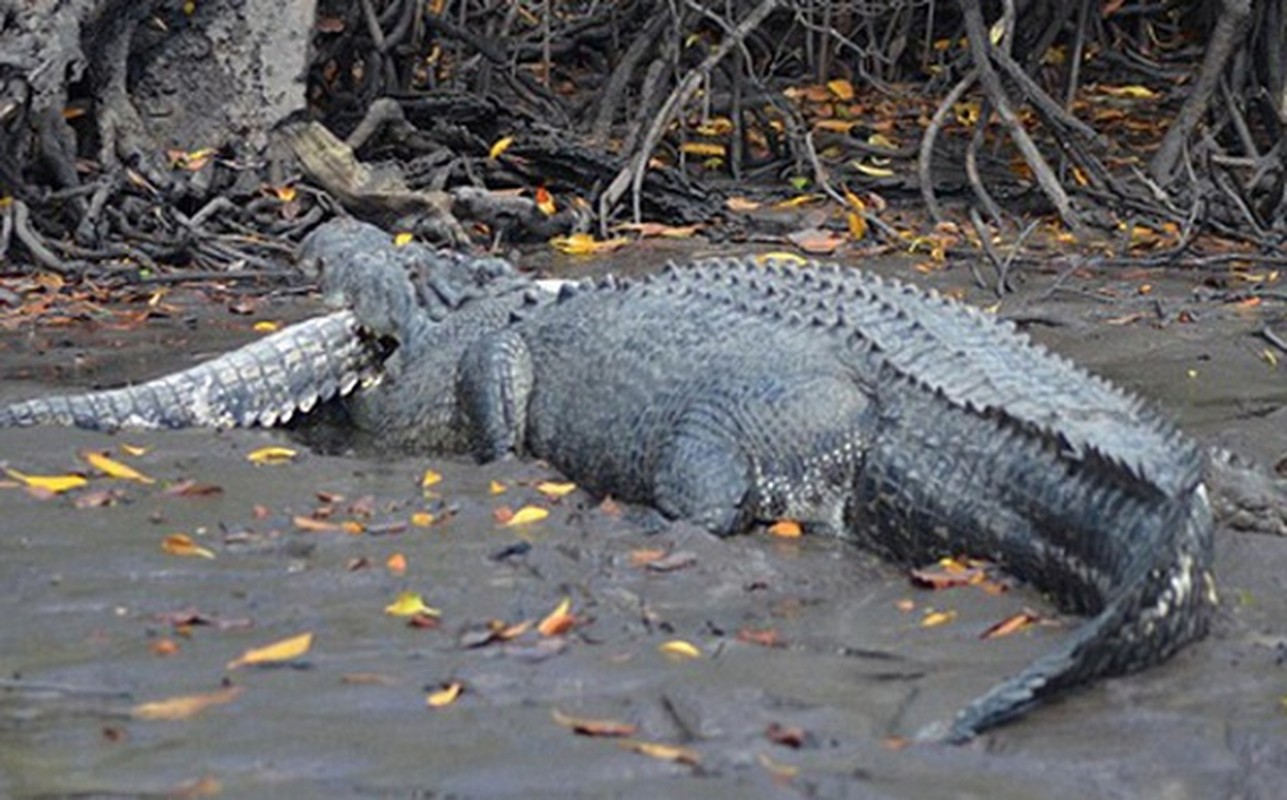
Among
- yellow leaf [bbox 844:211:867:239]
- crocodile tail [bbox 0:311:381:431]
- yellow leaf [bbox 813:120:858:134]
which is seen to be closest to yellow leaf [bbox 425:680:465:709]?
crocodile tail [bbox 0:311:381:431]

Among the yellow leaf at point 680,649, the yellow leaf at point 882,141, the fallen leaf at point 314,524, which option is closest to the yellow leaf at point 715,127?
the yellow leaf at point 882,141

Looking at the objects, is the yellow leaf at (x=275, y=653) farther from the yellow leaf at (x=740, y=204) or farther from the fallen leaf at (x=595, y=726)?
the yellow leaf at (x=740, y=204)

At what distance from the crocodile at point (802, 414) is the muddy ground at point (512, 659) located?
122mm

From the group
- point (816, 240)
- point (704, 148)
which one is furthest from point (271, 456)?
point (704, 148)

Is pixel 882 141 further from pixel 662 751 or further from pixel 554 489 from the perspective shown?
pixel 662 751

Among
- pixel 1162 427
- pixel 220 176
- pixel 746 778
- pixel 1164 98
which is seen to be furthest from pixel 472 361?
pixel 1164 98

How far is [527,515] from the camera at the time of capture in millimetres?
5367

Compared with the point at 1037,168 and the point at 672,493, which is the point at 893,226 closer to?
the point at 1037,168

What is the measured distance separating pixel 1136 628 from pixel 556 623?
3.53 ft

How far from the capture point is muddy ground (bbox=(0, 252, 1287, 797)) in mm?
3658

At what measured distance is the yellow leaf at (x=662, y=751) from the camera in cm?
369

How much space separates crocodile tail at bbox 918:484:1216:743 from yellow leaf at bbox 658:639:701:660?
1.79ft

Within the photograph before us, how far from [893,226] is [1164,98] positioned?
267 cm

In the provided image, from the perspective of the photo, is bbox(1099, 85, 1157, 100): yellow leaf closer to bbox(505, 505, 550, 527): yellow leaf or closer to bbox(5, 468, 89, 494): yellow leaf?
bbox(505, 505, 550, 527): yellow leaf
